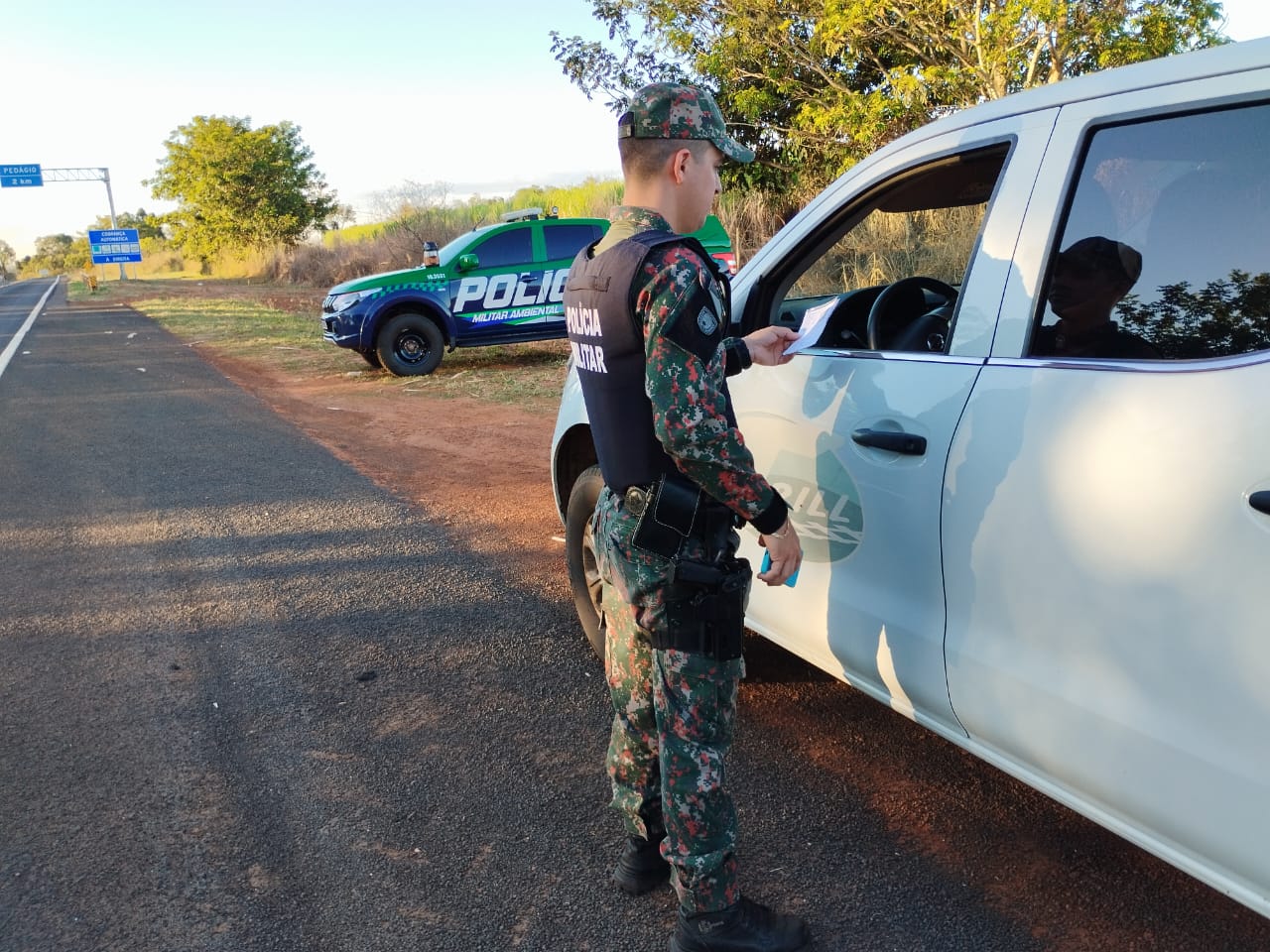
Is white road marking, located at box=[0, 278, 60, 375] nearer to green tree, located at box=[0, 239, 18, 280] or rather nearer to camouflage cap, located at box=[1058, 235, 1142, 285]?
camouflage cap, located at box=[1058, 235, 1142, 285]

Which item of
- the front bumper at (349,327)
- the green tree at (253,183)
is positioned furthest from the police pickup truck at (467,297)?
the green tree at (253,183)

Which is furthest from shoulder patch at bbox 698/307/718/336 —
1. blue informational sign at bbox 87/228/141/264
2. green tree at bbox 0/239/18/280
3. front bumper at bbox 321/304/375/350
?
green tree at bbox 0/239/18/280

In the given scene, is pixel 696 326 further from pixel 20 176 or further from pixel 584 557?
pixel 20 176

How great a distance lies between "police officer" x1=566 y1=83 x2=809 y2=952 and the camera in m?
1.88

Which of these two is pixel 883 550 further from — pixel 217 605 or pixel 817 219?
pixel 217 605

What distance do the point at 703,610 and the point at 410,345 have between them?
10.4 m

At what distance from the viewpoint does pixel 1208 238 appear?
6.16ft

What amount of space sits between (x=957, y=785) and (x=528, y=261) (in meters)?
9.96

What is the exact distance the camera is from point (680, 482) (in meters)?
2.02

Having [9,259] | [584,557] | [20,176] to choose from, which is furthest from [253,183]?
[9,259]

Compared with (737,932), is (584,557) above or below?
above

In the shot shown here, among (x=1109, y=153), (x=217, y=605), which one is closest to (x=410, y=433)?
(x=217, y=605)

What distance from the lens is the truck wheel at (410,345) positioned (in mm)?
11609

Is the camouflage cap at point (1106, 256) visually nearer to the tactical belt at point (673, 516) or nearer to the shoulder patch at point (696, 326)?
the shoulder patch at point (696, 326)
